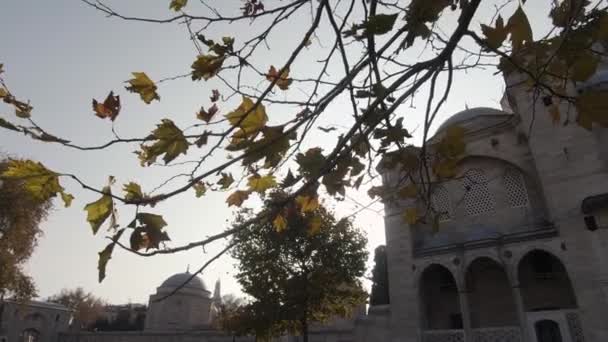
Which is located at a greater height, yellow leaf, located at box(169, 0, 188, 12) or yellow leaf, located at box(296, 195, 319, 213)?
yellow leaf, located at box(169, 0, 188, 12)

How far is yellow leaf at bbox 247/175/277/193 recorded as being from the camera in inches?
84.0

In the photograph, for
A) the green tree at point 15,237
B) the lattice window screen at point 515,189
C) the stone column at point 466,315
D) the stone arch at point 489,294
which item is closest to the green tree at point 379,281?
the stone arch at point 489,294

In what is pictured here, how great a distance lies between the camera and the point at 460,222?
16.1 m

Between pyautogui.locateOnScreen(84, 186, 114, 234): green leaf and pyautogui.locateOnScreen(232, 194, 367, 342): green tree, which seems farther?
pyautogui.locateOnScreen(232, 194, 367, 342): green tree

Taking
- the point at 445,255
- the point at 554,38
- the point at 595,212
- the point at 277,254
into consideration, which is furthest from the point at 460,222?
the point at 554,38

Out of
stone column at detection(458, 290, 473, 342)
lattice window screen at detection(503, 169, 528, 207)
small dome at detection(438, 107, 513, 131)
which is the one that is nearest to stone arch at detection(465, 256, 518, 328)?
stone column at detection(458, 290, 473, 342)

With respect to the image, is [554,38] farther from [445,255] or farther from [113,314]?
[113,314]

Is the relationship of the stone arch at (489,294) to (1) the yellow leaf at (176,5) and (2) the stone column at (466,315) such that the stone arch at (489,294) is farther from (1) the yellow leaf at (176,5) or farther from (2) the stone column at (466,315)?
(1) the yellow leaf at (176,5)

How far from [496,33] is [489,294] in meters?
15.1

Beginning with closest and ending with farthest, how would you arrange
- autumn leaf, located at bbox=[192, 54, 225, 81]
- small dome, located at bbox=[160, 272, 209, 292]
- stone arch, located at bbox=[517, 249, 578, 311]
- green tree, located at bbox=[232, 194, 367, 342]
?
autumn leaf, located at bbox=[192, 54, 225, 81] < stone arch, located at bbox=[517, 249, 578, 311] < green tree, located at bbox=[232, 194, 367, 342] < small dome, located at bbox=[160, 272, 209, 292]

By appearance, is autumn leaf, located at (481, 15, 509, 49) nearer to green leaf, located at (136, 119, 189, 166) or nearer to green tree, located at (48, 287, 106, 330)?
green leaf, located at (136, 119, 189, 166)

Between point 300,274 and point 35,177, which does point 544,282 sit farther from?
point 35,177

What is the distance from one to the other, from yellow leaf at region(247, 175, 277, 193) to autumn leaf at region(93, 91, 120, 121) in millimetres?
784

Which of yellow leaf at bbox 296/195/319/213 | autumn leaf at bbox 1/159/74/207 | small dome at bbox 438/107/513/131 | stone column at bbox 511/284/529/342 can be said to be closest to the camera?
autumn leaf at bbox 1/159/74/207
